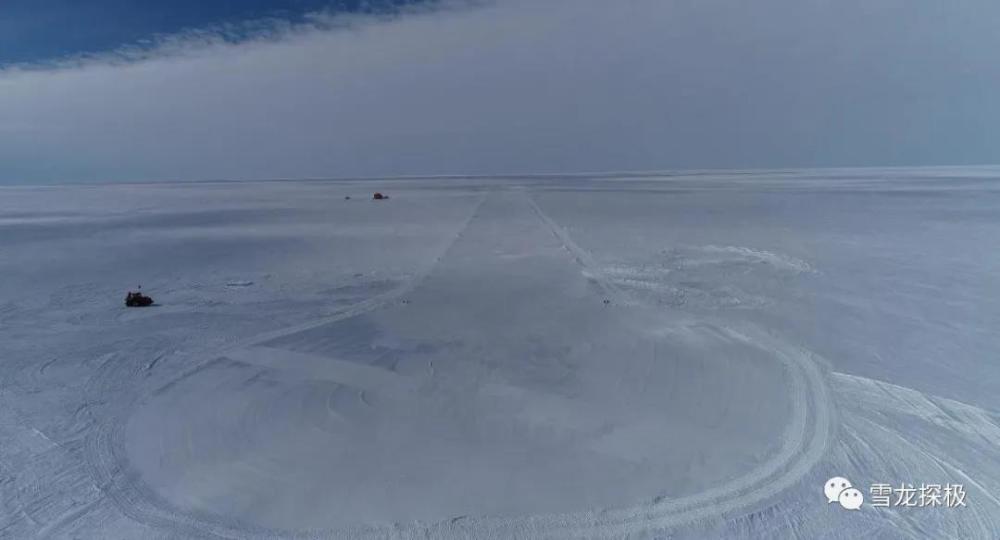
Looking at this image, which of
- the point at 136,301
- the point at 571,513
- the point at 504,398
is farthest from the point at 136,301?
the point at 571,513

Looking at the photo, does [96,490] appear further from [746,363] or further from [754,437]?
[746,363]

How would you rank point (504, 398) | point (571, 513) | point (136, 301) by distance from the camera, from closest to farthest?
point (571, 513)
point (504, 398)
point (136, 301)

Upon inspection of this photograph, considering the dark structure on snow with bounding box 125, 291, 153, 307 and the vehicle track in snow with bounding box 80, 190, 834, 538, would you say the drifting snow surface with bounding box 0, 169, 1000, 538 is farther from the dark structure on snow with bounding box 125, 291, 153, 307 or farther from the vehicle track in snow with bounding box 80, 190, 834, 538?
the dark structure on snow with bounding box 125, 291, 153, 307

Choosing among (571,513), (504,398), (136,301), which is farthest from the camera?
(136,301)

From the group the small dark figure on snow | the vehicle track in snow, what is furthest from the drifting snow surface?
the small dark figure on snow

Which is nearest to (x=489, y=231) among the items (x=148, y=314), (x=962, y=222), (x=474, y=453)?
(x=148, y=314)

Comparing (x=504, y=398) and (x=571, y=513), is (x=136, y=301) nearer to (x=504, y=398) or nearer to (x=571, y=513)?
(x=504, y=398)

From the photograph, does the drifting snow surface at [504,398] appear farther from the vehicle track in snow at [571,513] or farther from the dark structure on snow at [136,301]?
the dark structure on snow at [136,301]

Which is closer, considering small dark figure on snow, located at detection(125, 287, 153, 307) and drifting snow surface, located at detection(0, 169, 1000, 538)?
drifting snow surface, located at detection(0, 169, 1000, 538)
